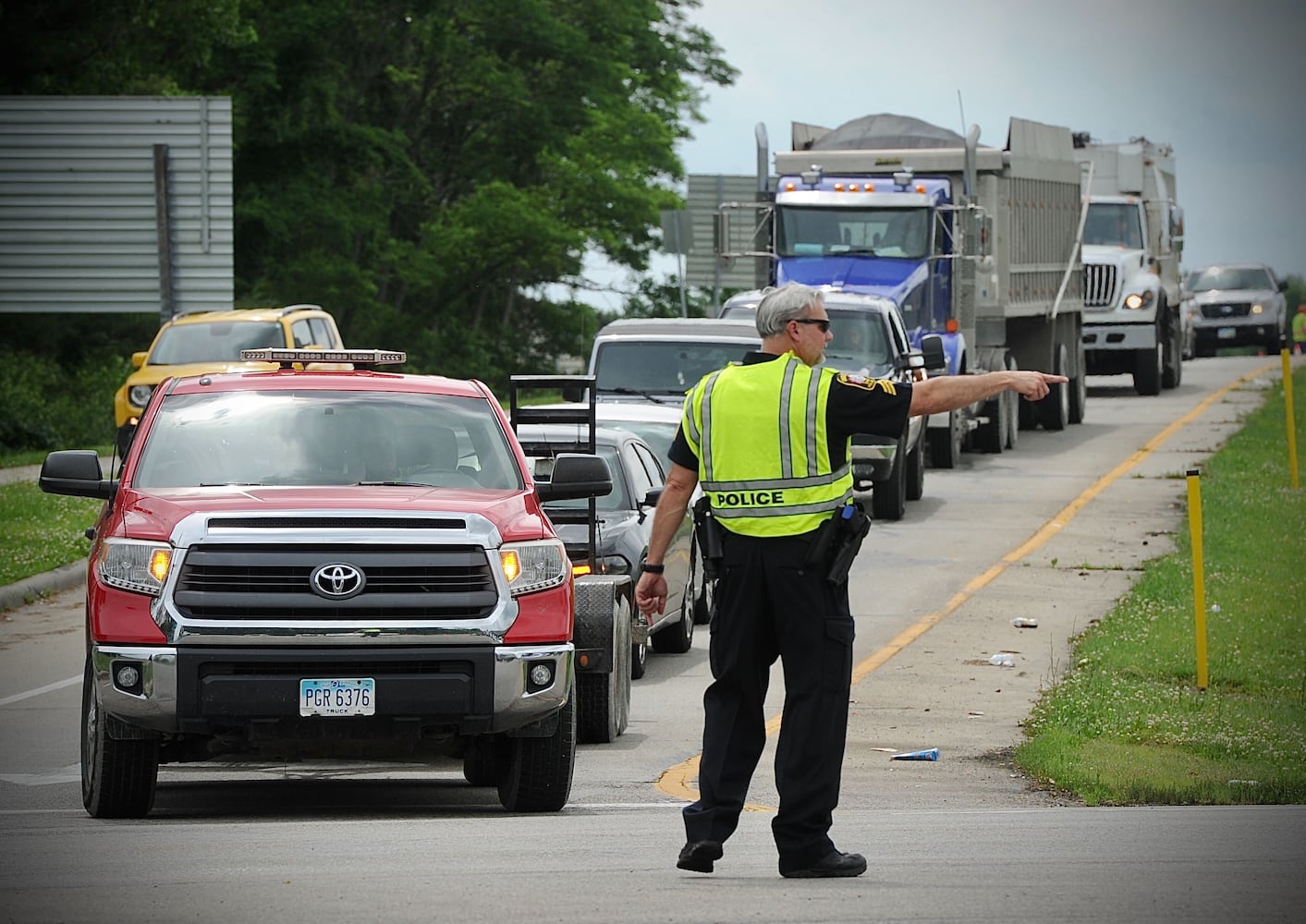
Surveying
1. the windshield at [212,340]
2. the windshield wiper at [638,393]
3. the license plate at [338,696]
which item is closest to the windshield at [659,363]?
the windshield wiper at [638,393]

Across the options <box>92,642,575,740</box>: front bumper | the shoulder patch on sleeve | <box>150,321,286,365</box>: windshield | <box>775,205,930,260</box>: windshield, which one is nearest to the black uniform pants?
the shoulder patch on sleeve

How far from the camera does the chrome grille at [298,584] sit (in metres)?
7.89

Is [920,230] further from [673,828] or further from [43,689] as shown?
[673,828]

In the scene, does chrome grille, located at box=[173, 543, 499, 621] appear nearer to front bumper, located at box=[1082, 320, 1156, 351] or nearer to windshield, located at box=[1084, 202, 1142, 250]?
front bumper, located at box=[1082, 320, 1156, 351]

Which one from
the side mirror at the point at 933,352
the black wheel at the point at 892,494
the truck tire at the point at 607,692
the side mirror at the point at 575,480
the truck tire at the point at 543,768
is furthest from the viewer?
the black wheel at the point at 892,494

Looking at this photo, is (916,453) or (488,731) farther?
(916,453)

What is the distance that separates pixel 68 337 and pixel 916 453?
2167 cm

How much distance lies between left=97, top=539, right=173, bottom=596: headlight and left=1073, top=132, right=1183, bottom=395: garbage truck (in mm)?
29139

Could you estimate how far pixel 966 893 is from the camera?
614cm

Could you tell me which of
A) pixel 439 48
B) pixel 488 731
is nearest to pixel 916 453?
pixel 488 731

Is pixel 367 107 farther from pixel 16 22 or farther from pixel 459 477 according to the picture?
pixel 459 477

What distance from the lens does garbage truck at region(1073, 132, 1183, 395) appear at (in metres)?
36.8

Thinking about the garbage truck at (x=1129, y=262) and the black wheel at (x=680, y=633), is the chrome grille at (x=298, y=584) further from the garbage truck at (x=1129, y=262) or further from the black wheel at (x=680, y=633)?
the garbage truck at (x=1129, y=262)

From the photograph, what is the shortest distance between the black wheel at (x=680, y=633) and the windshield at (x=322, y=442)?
5.11m
